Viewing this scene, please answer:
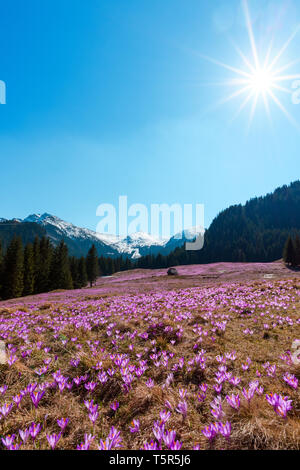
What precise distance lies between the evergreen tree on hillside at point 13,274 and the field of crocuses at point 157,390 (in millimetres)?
35936

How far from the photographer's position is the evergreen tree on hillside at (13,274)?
34531mm

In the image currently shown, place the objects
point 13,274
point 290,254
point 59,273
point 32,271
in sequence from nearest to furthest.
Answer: point 13,274 < point 32,271 < point 59,273 < point 290,254

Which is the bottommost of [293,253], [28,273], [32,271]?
[28,273]

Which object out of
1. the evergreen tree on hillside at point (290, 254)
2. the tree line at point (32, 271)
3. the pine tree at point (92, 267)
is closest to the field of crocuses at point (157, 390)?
the tree line at point (32, 271)

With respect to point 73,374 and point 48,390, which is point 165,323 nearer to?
point 73,374

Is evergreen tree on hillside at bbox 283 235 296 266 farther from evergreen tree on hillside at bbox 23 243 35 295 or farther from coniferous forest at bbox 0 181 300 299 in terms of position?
evergreen tree on hillside at bbox 23 243 35 295

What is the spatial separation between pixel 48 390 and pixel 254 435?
2.94 metres

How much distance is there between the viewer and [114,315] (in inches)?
303

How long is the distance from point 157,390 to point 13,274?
41584mm

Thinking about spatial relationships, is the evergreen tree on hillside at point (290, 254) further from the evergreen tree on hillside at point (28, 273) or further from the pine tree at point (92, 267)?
the evergreen tree on hillside at point (28, 273)

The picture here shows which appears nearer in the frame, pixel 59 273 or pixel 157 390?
pixel 157 390

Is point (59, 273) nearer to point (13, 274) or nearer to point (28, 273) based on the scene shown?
point (28, 273)

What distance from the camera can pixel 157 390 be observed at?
2.75 metres

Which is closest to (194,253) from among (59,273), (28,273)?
(59,273)
